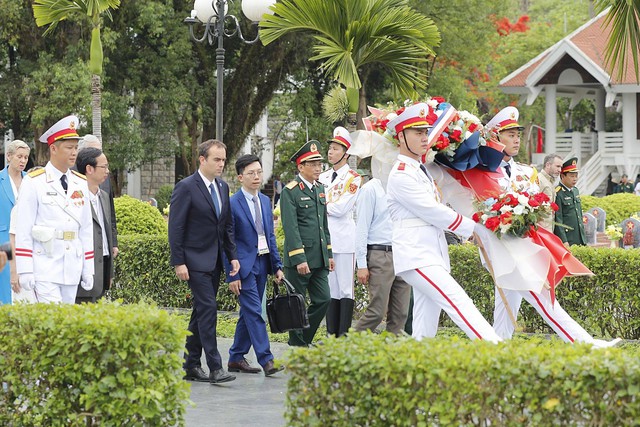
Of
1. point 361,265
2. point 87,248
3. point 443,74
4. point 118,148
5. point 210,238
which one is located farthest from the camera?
point 443,74

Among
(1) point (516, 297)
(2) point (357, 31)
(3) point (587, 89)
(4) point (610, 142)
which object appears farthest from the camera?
(3) point (587, 89)

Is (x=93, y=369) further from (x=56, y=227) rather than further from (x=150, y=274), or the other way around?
(x=150, y=274)

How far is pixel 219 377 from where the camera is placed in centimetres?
920

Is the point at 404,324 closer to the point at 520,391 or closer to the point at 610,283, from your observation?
the point at 610,283

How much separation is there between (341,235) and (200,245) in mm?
2183

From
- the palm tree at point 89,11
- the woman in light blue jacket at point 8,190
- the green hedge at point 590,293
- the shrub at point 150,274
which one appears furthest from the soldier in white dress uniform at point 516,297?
the palm tree at point 89,11

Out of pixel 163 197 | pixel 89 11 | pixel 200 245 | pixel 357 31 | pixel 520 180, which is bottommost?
pixel 200 245

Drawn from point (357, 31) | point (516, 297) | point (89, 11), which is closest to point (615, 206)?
point (357, 31)

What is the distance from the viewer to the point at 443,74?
3831 cm

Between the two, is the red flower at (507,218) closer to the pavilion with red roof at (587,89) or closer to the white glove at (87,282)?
the white glove at (87,282)

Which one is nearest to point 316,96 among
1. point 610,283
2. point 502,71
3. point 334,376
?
point 502,71

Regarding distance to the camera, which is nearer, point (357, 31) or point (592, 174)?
point (357, 31)

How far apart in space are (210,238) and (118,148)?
2323 cm

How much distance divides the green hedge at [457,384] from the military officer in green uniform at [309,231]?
16.2 ft
